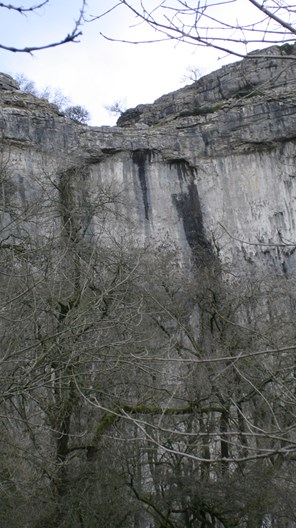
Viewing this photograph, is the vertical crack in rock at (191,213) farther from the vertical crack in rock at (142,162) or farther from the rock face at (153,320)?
the vertical crack in rock at (142,162)

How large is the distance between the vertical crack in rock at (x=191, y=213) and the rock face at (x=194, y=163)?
4 centimetres

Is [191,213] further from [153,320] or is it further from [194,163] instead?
[153,320]

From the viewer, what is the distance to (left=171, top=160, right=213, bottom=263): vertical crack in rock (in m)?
25.8

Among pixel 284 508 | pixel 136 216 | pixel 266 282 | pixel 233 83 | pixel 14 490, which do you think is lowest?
pixel 284 508

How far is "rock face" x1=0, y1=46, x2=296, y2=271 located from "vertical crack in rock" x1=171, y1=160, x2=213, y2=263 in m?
0.04

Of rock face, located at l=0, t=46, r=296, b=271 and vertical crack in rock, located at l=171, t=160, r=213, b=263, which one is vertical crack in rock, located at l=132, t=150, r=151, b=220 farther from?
vertical crack in rock, located at l=171, t=160, r=213, b=263

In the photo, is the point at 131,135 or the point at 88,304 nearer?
the point at 88,304

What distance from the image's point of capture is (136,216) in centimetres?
2622

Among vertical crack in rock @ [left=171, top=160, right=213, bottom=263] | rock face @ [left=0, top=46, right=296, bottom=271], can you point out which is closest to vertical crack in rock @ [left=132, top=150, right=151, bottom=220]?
rock face @ [left=0, top=46, right=296, bottom=271]

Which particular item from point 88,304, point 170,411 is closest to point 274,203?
point 170,411

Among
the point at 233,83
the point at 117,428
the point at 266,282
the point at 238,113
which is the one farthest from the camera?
the point at 233,83

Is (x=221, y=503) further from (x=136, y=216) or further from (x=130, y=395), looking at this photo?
(x=136, y=216)

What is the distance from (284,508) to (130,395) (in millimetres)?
2461

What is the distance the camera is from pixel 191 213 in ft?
88.8
